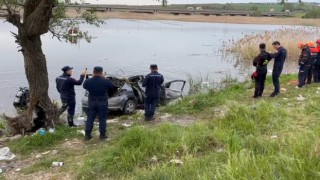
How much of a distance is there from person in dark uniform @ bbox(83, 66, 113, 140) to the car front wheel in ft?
13.6

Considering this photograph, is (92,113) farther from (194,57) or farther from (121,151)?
(194,57)

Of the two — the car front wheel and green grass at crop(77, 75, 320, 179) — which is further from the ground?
green grass at crop(77, 75, 320, 179)

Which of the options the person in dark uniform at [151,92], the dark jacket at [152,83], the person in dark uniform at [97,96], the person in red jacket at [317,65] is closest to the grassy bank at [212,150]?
the person in dark uniform at [97,96]

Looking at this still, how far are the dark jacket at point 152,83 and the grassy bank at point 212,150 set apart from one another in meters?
1.12

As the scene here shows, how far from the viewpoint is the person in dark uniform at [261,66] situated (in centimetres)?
1170

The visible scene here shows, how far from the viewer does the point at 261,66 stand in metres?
12.0

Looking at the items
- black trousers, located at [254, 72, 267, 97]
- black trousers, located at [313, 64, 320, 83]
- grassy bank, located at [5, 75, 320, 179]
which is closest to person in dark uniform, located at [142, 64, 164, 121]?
grassy bank, located at [5, 75, 320, 179]

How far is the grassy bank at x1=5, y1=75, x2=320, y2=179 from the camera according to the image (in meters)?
4.99

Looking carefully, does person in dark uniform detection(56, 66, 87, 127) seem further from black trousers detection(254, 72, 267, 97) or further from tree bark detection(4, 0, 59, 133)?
black trousers detection(254, 72, 267, 97)

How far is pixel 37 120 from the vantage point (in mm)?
9781

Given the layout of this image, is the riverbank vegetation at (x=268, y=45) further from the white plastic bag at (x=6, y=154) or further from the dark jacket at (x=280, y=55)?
the white plastic bag at (x=6, y=154)

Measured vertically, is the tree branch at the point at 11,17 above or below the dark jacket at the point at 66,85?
above

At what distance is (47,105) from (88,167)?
3.75m

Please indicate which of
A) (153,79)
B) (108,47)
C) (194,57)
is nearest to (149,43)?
(108,47)
